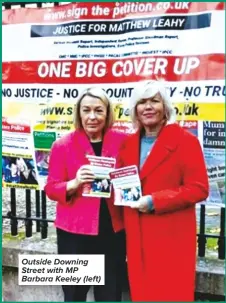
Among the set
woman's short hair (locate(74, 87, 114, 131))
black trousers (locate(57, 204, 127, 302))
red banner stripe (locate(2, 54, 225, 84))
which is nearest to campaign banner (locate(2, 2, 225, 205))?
red banner stripe (locate(2, 54, 225, 84))

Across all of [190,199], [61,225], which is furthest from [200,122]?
[61,225]

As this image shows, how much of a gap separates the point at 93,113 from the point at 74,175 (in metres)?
0.40

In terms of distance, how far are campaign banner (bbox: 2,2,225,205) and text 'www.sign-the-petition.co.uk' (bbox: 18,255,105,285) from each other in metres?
0.63

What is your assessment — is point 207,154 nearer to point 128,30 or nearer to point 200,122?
point 200,122

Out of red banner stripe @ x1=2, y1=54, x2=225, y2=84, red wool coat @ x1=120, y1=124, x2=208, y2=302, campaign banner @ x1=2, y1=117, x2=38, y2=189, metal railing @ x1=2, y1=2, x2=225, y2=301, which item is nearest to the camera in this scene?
red wool coat @ x1=120, y1=124, x2=208, y2=302

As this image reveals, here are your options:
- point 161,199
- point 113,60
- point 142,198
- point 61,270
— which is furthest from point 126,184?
point 113,60

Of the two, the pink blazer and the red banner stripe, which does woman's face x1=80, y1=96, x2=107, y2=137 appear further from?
the red banner stripe

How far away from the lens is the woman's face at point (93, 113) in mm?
2969

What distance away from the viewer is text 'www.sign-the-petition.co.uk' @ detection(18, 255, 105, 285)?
3.17 meters

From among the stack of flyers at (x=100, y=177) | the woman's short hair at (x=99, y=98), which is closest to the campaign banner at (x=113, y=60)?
the woman's short hair at (x=99, y=98)

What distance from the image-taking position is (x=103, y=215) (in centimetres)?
305

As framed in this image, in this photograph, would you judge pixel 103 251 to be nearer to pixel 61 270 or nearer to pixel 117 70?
pixel 61 270

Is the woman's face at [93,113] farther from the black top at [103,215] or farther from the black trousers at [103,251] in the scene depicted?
the black trousers at [103,251]

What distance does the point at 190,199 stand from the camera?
2807 mm
